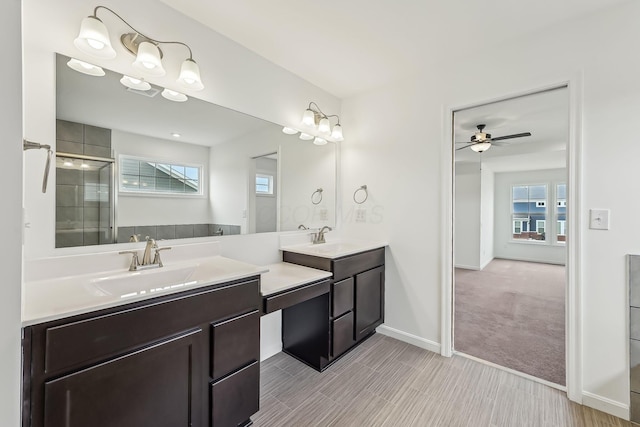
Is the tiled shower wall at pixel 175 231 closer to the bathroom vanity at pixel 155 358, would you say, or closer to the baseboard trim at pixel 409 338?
the bathroom vanity at pixel 155 358

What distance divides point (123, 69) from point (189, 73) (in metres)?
0.33

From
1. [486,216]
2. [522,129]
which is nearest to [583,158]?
[522,129]

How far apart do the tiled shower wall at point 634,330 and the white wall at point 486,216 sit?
389cm

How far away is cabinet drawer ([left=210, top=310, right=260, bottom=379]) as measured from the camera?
Answer: 4.15 ft

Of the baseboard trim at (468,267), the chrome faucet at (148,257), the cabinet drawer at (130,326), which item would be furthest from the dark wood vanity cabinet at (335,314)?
the baseboard trim at (468,267)

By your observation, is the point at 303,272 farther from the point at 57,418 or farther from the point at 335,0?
the point at 335,0

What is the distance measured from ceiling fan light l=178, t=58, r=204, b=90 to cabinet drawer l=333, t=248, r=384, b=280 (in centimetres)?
152

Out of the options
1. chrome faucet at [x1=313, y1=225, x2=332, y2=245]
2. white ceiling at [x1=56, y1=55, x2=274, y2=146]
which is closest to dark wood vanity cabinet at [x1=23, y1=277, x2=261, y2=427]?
white ceiling at [x1=56, y1=55, x2=274, y2=146]

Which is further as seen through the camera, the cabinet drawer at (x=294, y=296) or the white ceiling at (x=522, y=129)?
the white ceiling at (x=522, y=129)

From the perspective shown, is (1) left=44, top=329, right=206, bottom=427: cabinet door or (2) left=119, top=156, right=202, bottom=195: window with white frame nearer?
(1) left=44, top=329, right=206, bottom=427: cabinet door

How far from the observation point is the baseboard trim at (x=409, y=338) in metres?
2.33

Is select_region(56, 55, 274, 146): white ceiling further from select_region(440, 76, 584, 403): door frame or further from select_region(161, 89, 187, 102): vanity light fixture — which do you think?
select_region(440, 76, 584, 403): door frame

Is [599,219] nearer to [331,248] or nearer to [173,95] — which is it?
[331,248]

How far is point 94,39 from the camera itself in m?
1.27
